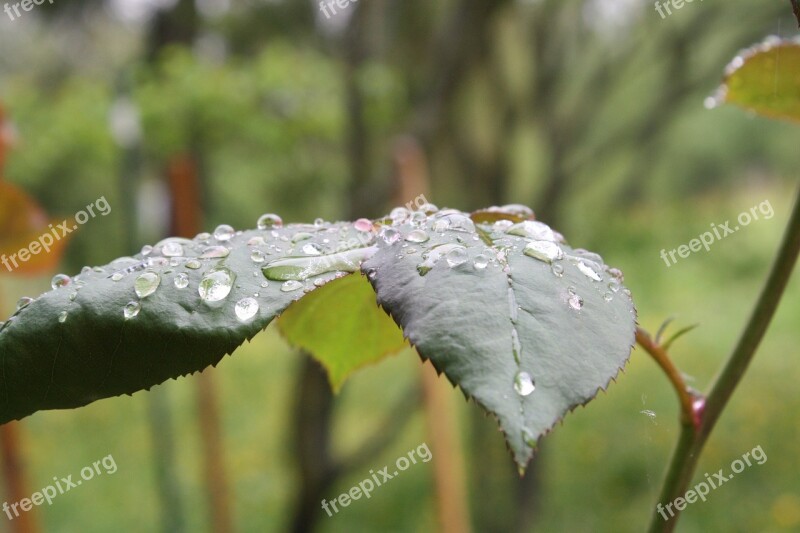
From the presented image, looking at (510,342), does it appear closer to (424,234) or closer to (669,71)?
(424,234)

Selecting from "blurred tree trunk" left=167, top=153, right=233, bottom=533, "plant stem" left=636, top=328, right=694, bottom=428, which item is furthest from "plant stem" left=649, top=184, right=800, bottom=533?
"blurred tree trunk" left=167, top=153, right=233, bottom=533

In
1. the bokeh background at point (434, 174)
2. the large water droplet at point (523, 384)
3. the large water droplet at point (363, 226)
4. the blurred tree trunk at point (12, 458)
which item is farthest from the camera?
the bokeh background at point (434, 174)

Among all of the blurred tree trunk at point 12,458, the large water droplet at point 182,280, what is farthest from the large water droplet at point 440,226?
the blurred tree trunk at point 12,458

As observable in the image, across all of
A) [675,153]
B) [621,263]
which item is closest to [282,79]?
[621,263]

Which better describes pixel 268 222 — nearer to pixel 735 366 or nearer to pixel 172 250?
pixel 172 250

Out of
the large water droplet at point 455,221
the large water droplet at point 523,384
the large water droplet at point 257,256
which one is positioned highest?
the large water droplet at point 257,256

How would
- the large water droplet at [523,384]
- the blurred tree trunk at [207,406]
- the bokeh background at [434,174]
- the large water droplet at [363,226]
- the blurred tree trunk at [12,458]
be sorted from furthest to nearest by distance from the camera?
the bokeh background at [434,174], the blurred tree trunk at [207,406], the blurred tree trunk at [12,458], the large water droplet at [363,226], the large water droplet at [523,384]

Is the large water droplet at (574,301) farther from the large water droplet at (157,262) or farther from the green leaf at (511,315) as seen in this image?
the large water droplet at (157,262)

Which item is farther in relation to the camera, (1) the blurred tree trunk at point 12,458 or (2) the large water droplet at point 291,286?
(1) the blurred tree trunk at point 12,458
